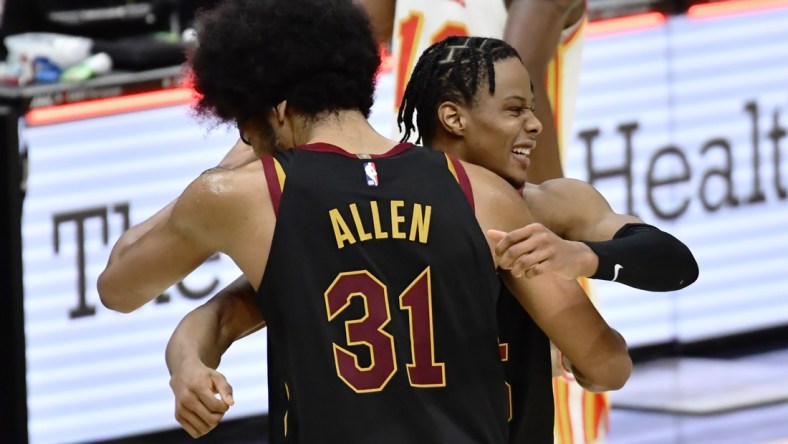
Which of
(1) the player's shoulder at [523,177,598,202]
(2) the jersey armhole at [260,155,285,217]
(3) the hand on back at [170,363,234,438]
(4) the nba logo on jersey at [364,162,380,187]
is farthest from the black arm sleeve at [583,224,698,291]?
(3) the hand on back at [170,363,234,438]

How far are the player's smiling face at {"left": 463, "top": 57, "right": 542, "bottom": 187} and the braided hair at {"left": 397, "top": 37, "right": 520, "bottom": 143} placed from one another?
0.02 m

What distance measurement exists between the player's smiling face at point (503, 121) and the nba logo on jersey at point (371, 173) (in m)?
0.32

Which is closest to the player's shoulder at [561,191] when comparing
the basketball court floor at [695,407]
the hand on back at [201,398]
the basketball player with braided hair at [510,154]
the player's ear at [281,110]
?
the basketball player with braided hair at [510,154]

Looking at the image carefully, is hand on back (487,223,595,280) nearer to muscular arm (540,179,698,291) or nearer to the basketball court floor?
muscular arm (540,179,698,291)

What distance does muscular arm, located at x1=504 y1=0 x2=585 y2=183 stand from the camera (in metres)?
3.77

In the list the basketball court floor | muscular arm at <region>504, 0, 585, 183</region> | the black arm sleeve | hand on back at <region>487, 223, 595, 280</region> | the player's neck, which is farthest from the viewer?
the basketball court floor

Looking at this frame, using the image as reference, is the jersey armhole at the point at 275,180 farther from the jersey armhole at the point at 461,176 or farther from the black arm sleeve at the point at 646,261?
the black arm sleeve at the point at 646,261

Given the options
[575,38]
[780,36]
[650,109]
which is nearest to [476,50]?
[575,38]

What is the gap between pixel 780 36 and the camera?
21.3ft

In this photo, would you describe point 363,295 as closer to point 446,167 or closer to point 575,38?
point 446,167

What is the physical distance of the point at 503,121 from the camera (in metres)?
2.79

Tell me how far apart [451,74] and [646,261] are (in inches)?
21.1

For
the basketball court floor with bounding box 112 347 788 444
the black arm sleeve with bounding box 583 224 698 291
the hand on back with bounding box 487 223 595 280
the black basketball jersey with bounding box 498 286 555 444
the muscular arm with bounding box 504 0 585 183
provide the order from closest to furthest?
the hand on back with bounding box 487 223 595 280, the black arm sleeve with bounding box 583 224 698 291, the black basketball jersey with bounding box 498 286 555 444, the muscular arm with bounding box 504 0 585 183, the basketball court floor with bounding box 112 347 788 444

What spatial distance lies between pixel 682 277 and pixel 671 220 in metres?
3.68
